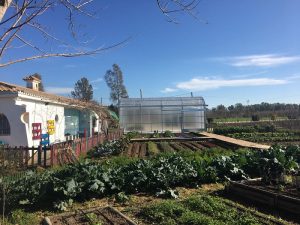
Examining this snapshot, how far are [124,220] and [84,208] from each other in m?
1.30

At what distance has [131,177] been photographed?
8.30 m

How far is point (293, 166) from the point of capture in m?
9.11

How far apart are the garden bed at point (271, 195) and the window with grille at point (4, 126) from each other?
471 inches

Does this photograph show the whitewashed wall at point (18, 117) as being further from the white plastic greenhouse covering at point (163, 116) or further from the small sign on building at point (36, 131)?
the white plastic greenhouse covering at point (163, 116)

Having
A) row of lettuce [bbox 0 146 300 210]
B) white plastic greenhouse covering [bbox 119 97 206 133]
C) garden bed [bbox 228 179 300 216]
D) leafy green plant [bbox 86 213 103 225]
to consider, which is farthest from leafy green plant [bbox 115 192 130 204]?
white plastic greenhouse covering [bbox 119 97 206 133]

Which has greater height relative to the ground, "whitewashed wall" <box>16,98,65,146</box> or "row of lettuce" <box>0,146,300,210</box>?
"whitewashed wall" <box>16,98,65,146</box>

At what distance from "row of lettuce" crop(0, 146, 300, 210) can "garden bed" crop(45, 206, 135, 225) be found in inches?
22.3

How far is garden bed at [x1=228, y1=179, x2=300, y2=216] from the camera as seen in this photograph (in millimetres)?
6445

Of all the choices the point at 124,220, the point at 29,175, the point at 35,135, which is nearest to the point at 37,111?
the point at 35,135

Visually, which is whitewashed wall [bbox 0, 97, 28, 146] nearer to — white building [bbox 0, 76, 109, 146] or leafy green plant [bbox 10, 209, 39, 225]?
white building [bbox 0, 76, 109, 146]

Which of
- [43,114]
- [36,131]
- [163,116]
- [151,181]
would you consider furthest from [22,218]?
[163,116]

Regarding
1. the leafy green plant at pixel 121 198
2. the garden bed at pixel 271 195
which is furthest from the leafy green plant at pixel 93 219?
the garden bed at pixel 271 195

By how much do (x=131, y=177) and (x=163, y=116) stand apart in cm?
2605

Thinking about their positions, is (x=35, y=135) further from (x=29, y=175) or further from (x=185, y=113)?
(x=185, y=113)
